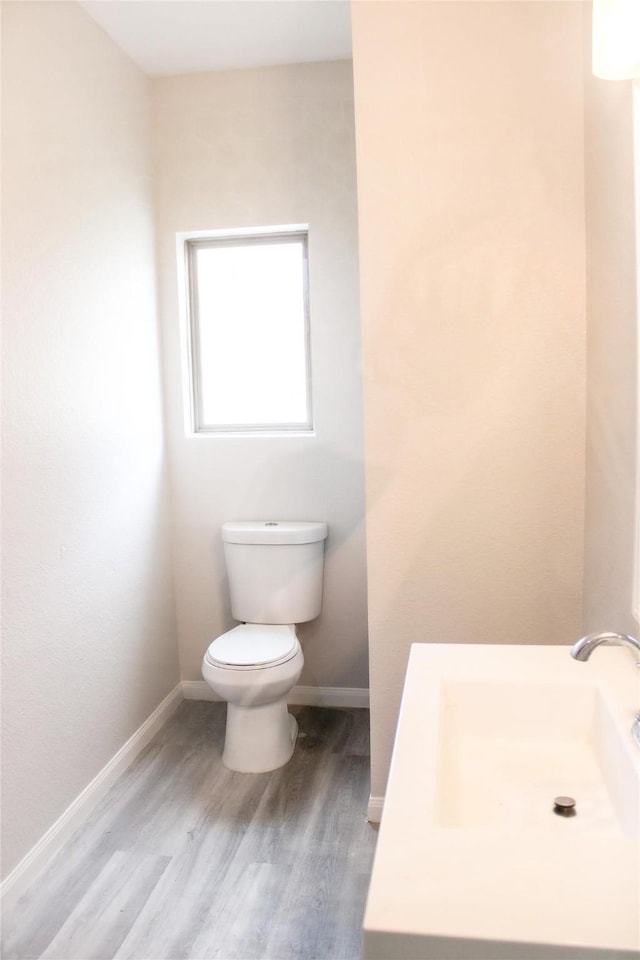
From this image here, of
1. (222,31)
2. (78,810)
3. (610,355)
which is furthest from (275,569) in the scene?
(222,31)

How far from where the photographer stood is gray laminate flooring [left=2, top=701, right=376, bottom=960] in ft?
5.83

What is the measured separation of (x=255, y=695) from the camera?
8.10 feet

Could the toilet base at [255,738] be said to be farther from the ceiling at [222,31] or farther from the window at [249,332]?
the ceiling at [222,31]

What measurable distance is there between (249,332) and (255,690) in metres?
1.45

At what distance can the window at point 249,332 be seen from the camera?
9.78 feet

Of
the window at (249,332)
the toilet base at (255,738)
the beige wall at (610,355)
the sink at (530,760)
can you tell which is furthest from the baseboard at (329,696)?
the sink at (530,760)

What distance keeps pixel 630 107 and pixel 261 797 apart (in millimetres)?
2179

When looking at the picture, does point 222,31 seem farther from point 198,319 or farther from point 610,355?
point 610,355

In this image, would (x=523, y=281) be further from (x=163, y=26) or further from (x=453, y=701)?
(x=163, y=26)

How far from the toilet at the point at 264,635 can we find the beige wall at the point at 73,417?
0.36m

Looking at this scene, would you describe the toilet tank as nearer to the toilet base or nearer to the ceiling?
the toilet base

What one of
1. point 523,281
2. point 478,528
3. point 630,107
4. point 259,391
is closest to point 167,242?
point 259,391

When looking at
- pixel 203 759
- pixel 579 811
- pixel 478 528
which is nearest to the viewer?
pixel 579 811

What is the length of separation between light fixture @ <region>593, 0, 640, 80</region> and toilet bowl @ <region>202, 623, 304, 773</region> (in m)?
1.92
